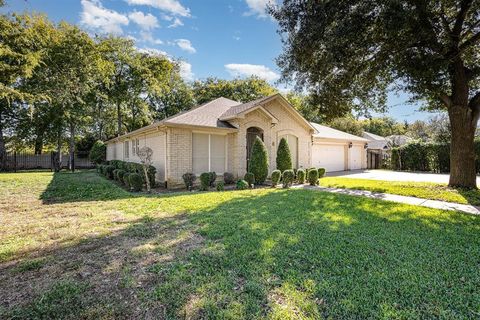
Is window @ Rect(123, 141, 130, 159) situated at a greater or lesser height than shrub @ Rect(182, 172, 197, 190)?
greater

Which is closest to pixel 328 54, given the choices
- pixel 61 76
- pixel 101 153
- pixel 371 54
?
pixel 371 54

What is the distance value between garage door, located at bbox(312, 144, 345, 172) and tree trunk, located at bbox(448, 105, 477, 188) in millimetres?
9992

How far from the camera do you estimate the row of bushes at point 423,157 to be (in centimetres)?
2061

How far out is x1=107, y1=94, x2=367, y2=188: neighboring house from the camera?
11.7m

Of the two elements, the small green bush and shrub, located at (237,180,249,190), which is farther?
the small green bush

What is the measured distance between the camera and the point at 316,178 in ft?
43.2

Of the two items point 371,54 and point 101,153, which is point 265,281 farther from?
point 101,153

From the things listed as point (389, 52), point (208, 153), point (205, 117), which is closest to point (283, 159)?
point (208, 153)

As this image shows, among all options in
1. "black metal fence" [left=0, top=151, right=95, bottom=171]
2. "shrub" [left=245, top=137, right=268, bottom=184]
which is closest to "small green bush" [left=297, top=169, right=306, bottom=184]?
"shrub" [left=245, top=137, right=268, bottom=184]

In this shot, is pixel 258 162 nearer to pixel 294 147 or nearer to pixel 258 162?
pixel 258 162

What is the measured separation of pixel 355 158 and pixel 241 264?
2338 centimetres

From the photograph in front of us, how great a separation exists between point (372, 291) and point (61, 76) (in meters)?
18.5

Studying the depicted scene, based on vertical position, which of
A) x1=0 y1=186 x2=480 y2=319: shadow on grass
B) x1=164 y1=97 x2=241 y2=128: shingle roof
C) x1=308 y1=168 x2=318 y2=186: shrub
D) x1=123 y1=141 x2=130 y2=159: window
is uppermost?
x1=164 y1=97 x2=241 y2=128: shingle roof

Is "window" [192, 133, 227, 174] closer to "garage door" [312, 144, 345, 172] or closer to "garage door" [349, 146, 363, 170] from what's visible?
"garage door" [312, 144, 345, 172]
